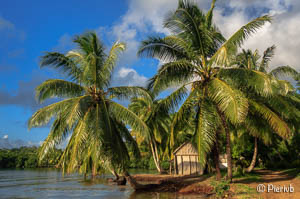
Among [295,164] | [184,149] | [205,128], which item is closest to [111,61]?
[205,128]

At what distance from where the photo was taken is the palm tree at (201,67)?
36.9 feet

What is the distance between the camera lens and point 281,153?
83.4ft

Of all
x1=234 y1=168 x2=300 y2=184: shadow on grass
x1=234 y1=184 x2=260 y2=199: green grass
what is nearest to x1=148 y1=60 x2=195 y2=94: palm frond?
x1=234 y1=184 x2=260 y2=199: green grass

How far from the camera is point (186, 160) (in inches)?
929

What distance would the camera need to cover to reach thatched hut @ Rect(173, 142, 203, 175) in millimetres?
23297

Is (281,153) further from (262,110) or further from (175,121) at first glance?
(175,121)

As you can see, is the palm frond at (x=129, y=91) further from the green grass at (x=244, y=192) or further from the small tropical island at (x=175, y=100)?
the green grass at (x=244, y=192)

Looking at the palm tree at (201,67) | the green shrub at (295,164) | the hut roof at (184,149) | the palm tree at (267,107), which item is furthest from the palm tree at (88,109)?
the green shrub at (295,164)

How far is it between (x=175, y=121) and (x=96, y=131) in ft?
12.1

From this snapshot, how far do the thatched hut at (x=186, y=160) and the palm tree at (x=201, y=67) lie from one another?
10.2 m

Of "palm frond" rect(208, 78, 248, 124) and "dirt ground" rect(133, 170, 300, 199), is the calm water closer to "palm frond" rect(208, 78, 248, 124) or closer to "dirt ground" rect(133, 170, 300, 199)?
"dirt ground" rect(133, 170, 300, 199)

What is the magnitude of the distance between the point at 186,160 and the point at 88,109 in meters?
13.4

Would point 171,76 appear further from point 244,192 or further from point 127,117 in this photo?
point 244,192

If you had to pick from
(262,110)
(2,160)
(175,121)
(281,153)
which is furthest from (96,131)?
(2,160)
